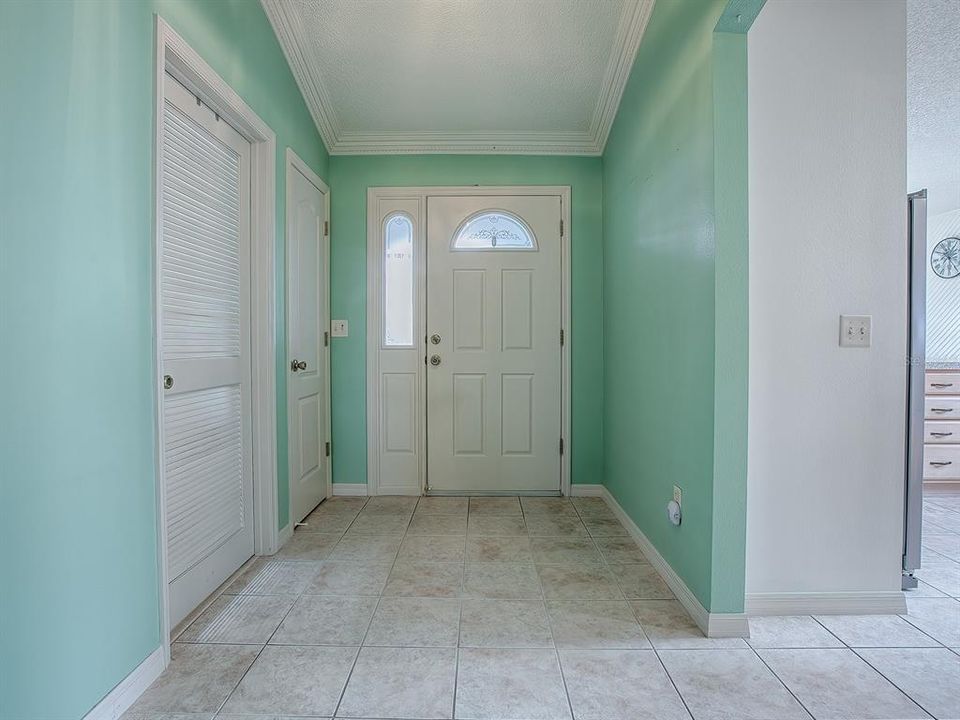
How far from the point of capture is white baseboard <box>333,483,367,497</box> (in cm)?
330

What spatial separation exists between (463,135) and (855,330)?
8.19 ft

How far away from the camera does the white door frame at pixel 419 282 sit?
329cm

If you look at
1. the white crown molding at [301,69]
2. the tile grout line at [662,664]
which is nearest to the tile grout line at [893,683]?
the tile grout line at [662,664]

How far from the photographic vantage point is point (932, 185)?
398cm

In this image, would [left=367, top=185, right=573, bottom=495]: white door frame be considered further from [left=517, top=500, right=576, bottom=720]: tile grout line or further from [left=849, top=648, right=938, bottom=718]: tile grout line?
[left=849, top=648, right=938, bottom=718]: tile grout line

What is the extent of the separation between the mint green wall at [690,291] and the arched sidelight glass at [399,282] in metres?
1.47

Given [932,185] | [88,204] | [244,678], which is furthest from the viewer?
[932,185]

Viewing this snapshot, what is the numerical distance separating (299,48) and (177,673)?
2793 mm

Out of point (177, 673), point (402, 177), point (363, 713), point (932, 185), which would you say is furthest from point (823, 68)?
point (932, 185)

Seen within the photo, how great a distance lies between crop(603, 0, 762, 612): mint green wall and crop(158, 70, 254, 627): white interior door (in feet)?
5.97

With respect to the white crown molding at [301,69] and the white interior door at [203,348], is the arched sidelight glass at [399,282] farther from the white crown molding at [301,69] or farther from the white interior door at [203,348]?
the white interior door at [203,348]

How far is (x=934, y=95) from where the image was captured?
2781mm

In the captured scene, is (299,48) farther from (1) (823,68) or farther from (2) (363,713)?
(2) (363,713)

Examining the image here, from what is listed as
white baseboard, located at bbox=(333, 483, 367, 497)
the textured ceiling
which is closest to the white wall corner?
white baseboard, located at bbox=(333, 483, 367, 497)
